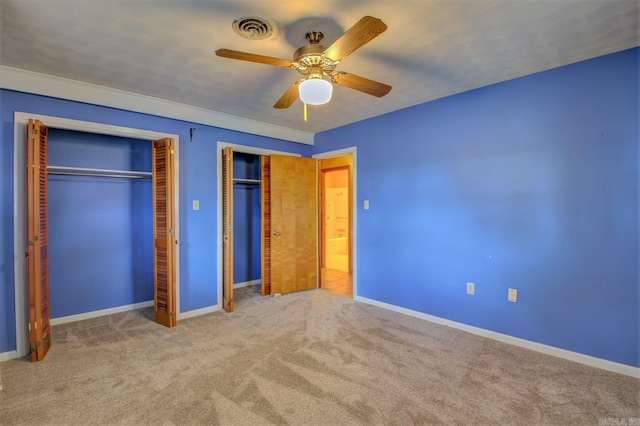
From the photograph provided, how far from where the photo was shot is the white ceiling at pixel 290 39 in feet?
5.86

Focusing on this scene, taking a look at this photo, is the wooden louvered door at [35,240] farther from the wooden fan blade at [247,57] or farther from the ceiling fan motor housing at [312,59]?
the ceiling fan motor housing at [312,59]

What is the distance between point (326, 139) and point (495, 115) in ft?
7.83

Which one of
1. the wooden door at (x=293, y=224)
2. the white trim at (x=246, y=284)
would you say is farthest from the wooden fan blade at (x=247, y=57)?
the white trim at (x=246, y=284)

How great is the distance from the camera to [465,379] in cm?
223

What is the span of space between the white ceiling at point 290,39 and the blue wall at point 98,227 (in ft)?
3.31

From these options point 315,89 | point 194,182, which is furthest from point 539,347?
point 194,182

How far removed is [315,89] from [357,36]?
40 centimetres

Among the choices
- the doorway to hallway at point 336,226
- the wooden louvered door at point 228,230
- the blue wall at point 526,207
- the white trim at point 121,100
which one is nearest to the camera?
the blue wall at point 526,207

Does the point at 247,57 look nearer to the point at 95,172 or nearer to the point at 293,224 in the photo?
the point at 95,172

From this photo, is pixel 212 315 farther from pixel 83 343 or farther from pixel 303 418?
pixel 303 418

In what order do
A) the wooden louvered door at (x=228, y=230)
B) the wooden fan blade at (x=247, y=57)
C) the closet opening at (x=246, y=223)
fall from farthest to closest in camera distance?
1. the closet opening at (x=246, y=223)
2. the wooden louvered door at (x=228, y=230)
3. the wooden fan blade at (x=247, y=57)

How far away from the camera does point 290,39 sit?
83.0 inches

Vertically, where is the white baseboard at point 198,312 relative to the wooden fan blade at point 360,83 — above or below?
below

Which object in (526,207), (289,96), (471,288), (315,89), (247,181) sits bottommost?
(471,288)
